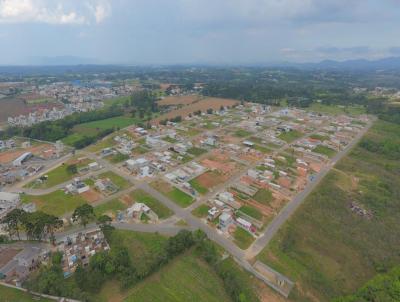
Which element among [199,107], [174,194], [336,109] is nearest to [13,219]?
[174,194]

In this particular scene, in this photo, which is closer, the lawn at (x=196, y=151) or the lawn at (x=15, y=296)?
the lawn at (x=15, y=296)

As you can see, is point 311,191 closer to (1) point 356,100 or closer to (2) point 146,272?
(2) point 146,272

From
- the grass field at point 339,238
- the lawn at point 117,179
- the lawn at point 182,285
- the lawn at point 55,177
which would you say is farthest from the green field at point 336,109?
the lawn at point 55,177

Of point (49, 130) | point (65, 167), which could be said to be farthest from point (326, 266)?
point (49, 130)

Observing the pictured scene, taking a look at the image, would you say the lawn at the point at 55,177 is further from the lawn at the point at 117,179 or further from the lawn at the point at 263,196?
the lawn at the point at 263,196

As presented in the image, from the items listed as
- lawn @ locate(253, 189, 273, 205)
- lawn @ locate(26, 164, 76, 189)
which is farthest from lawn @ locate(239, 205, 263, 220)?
lawn @ locate(26, 164, 76, 189)

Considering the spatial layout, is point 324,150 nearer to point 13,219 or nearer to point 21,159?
point 13,219
